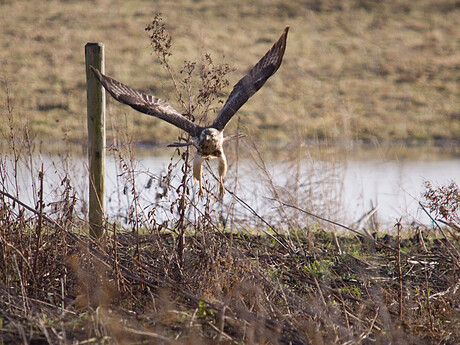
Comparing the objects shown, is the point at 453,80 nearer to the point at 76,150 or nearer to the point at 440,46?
the point at 440,46

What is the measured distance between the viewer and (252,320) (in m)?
3.46

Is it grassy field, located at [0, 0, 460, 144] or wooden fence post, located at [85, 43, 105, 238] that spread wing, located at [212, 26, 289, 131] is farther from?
grassy field, located at [0, 0, 460, 144]

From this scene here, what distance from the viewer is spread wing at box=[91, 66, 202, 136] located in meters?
4.62

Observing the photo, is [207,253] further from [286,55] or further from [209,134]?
[286,55]

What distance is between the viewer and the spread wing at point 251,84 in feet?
15.7

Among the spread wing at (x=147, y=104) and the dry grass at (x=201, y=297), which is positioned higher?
the spread wing at (x=147, y=104)

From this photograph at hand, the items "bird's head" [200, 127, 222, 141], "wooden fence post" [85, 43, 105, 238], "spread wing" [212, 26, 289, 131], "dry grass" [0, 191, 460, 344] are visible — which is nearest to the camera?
"dry grass" [0, 191, 460, 344]

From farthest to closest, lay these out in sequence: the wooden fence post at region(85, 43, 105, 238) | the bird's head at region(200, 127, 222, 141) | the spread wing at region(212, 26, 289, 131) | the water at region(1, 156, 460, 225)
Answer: the water at region(1, 156, 460, 225)
the wooden fence post at region(85, 43, 105, 238)
the spread wing at region(212, 26, 289, 131)
the bird's head at region(200, 127, 222, 141)

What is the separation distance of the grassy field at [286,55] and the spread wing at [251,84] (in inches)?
393

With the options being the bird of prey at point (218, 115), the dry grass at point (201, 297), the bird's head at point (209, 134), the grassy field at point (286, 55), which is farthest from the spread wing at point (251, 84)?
the grassy field at point (286, 55)

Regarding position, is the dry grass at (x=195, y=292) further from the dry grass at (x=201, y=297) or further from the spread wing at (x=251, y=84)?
the spread wing at (x=251, y=84)

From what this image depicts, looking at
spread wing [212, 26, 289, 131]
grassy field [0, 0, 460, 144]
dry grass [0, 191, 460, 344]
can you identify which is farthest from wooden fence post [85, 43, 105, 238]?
grassy field [0, 0, 460, 144]

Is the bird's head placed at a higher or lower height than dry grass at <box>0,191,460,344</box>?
higher

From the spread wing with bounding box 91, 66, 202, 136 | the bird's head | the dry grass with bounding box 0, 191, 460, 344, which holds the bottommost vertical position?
the dry grass with bounding box 0, 191, 460, 344
